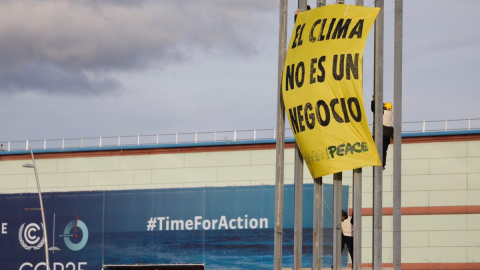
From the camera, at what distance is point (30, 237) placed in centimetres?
4453

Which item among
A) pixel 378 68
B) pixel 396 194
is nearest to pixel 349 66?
pixel 378 68

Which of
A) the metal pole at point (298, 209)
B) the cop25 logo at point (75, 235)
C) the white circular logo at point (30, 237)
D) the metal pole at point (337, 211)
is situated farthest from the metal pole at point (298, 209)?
the white circular logo at point (30, 237)

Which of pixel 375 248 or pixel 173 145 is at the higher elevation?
pixel 173 145

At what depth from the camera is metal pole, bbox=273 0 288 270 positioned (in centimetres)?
2081

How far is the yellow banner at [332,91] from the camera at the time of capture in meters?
18.9

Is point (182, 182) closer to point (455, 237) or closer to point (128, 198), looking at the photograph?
point (128, 198)

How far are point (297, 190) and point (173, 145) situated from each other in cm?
2430

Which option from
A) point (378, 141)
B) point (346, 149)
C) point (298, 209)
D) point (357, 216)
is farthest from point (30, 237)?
point (378, 141)

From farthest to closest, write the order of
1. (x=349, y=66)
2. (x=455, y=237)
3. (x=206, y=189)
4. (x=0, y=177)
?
1. (x=0, y=177)
2. (x=206, y=189)
3. (x=455, y=237)
4. (x=349, y=66)

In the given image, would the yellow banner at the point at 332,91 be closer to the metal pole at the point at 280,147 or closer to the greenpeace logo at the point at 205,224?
the metal pole at the point at 280,147

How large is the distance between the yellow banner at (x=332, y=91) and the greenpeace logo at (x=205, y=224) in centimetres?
2078

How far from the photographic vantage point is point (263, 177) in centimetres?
4247

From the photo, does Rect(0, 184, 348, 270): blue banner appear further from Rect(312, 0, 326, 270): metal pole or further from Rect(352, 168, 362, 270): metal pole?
Rect(352, 168, 362, 270): metal pole

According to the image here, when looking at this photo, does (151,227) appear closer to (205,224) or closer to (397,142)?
(205,224)
